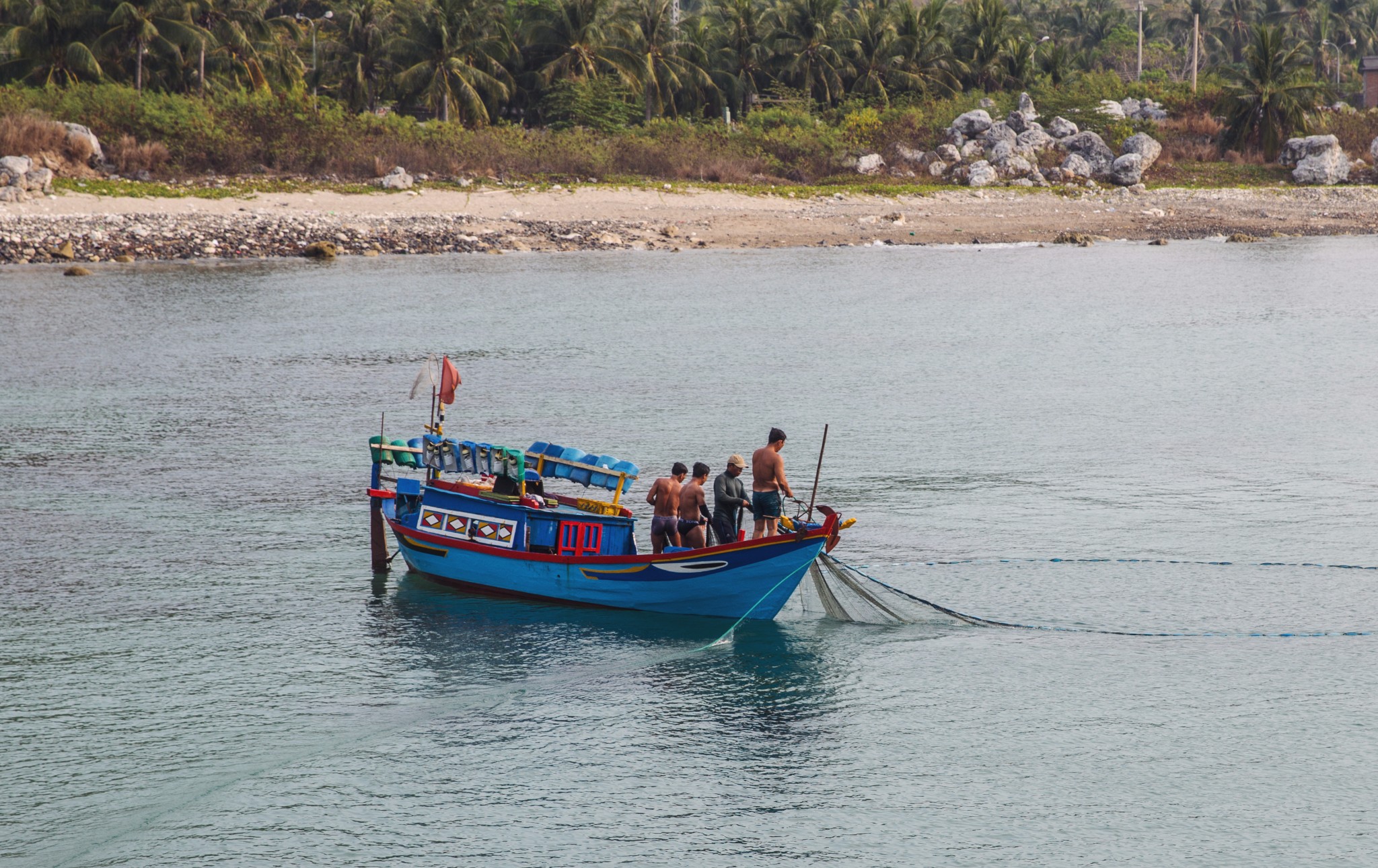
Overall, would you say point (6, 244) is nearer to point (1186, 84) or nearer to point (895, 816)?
point (895, 816)

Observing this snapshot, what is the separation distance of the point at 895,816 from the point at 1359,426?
23524 millimetres

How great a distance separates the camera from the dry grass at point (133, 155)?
7712 centimetres

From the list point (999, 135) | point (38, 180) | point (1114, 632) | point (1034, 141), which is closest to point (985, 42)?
point (1034, 141)

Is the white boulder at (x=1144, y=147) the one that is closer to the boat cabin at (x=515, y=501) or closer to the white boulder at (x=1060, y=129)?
the white boulder at (x=1060, y=129)

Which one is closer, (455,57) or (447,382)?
(447,382)

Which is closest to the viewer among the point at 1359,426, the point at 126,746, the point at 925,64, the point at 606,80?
the point at 126,746

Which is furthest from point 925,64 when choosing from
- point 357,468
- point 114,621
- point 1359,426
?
point 114,621

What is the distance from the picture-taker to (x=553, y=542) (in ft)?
68.7

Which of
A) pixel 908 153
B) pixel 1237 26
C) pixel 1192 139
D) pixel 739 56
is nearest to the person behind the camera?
pixel 908 153

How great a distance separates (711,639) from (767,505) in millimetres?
2152

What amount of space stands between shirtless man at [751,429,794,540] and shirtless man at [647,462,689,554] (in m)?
1.10

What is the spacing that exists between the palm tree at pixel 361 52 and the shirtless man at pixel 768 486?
236ft

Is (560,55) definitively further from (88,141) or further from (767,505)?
(767,505)

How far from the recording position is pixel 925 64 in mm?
99438
